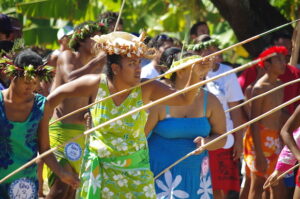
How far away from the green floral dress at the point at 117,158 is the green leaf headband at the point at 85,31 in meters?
2.28

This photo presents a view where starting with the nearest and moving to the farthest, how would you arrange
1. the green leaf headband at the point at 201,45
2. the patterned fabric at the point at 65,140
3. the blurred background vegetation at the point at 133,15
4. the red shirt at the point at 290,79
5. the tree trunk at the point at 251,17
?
the patterned fabric at the point at 65,140
the green leaf headband at the point at 201,45
the red shirt at the point at 290,79
the tree trunk at the point at 251,17
the blurred background vegetation at the point at 133,15

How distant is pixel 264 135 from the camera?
838 centimetres

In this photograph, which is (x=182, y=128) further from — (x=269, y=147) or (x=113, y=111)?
(x=269, y=147)

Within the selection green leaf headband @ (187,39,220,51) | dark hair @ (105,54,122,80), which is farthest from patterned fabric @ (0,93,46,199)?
green leaf headband @ (187,39,220,51)

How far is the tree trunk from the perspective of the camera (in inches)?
400

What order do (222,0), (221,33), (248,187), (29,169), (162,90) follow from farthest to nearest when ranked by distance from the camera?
(221,33) < (222,0) < (248,187) < (162,90) < (29,169)

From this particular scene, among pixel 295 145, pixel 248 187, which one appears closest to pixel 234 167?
pixel 248 187

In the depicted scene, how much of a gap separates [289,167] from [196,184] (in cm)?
86

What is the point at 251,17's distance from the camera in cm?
1023

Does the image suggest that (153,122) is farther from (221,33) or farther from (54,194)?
(221,33)

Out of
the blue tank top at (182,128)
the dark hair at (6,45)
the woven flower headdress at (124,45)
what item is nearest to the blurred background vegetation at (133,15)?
the blue tank top at (182,128)

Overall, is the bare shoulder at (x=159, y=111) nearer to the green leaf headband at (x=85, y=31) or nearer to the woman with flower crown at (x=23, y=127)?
the woman with flower crown at (x=23, y=127)

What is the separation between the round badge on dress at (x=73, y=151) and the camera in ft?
24.5

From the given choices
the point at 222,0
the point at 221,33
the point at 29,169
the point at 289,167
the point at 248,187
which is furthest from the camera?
the point at 221,33
